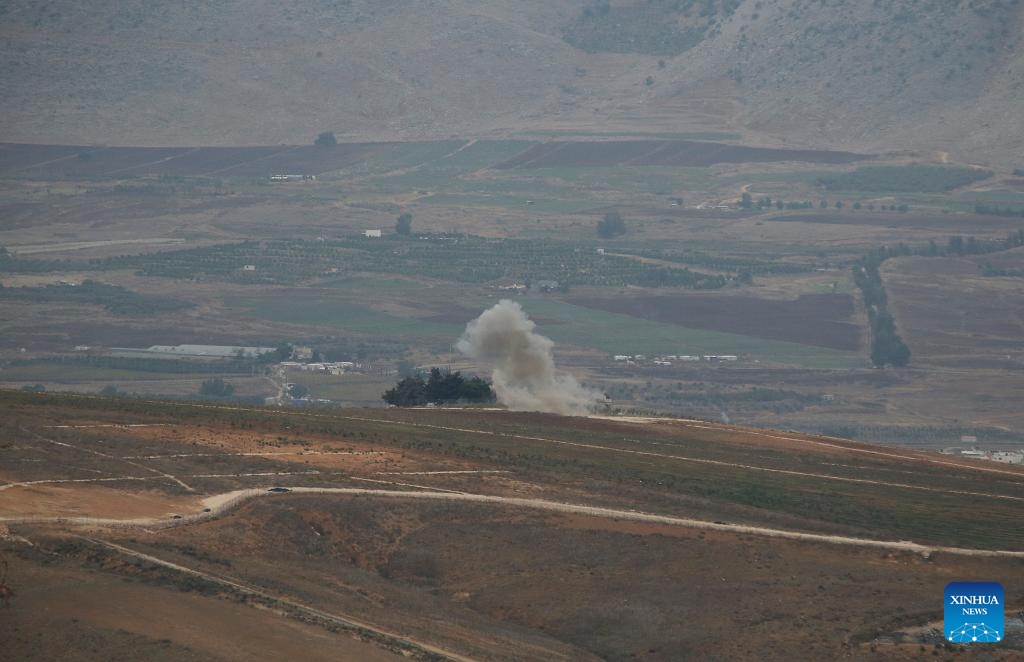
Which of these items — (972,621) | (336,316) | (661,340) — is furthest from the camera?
(336,316)

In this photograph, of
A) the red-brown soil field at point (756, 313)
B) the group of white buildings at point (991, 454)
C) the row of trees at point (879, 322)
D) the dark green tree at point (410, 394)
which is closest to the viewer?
the dark green tree at point (410, 394)

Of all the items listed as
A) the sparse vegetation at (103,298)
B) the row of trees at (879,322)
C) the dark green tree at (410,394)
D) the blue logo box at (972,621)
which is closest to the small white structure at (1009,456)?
the row of trees at (879,322)

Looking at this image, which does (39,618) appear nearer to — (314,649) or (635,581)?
(314,649)

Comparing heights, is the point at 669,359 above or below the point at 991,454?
above

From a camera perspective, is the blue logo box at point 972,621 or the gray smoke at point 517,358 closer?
the blue logo box at point 972,621

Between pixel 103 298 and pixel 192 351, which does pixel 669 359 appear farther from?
pixel 103 298

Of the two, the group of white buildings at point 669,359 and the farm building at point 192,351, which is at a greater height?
the group of white buildings at point 669,359

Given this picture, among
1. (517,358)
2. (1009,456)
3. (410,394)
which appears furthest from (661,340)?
(410,394)

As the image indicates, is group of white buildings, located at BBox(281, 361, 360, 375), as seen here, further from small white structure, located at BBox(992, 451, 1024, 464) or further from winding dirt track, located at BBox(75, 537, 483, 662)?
winding dirt track, located at BBox(75, 537, 483, 662)

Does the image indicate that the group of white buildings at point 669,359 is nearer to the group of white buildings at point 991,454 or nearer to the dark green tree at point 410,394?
the group of white buildings at point 991,454

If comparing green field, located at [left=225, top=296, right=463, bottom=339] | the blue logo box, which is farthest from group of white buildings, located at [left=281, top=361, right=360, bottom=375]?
the blue logo box
